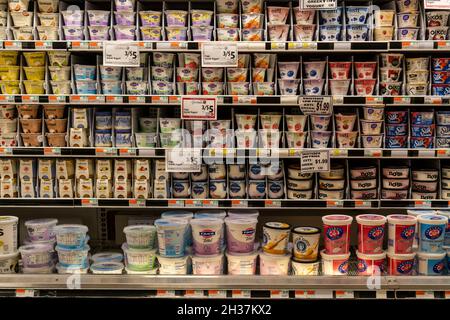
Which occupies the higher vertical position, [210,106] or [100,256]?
A: [210,106]

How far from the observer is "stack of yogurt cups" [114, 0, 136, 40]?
3.17 meters

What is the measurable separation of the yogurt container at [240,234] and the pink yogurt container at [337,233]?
1.40 feet

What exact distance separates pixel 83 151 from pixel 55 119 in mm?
292

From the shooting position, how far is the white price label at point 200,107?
312 centimetres

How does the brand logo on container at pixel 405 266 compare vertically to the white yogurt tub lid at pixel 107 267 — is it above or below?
above

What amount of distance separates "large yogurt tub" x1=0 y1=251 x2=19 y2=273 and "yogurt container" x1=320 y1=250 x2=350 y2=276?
6.07 feet

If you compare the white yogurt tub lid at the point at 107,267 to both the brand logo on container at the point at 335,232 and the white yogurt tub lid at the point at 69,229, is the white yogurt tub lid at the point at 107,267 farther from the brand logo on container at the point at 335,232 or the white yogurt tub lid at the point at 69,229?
the brand logo on container at the point at 335,232

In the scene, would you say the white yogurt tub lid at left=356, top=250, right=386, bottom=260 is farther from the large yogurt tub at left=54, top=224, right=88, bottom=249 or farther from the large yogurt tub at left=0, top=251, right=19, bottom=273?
the large yogurt tub at left=0, top=251, right=19, bottom=273

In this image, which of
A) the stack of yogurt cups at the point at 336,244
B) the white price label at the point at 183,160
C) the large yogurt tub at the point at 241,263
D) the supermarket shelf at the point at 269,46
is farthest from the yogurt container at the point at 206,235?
the supermarket shelf at the point at 269,46

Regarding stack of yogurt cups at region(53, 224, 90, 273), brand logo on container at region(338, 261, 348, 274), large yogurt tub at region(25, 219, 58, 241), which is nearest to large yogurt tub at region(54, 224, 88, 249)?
stack of yogurt cups at region(53, 224, 90, 273)
